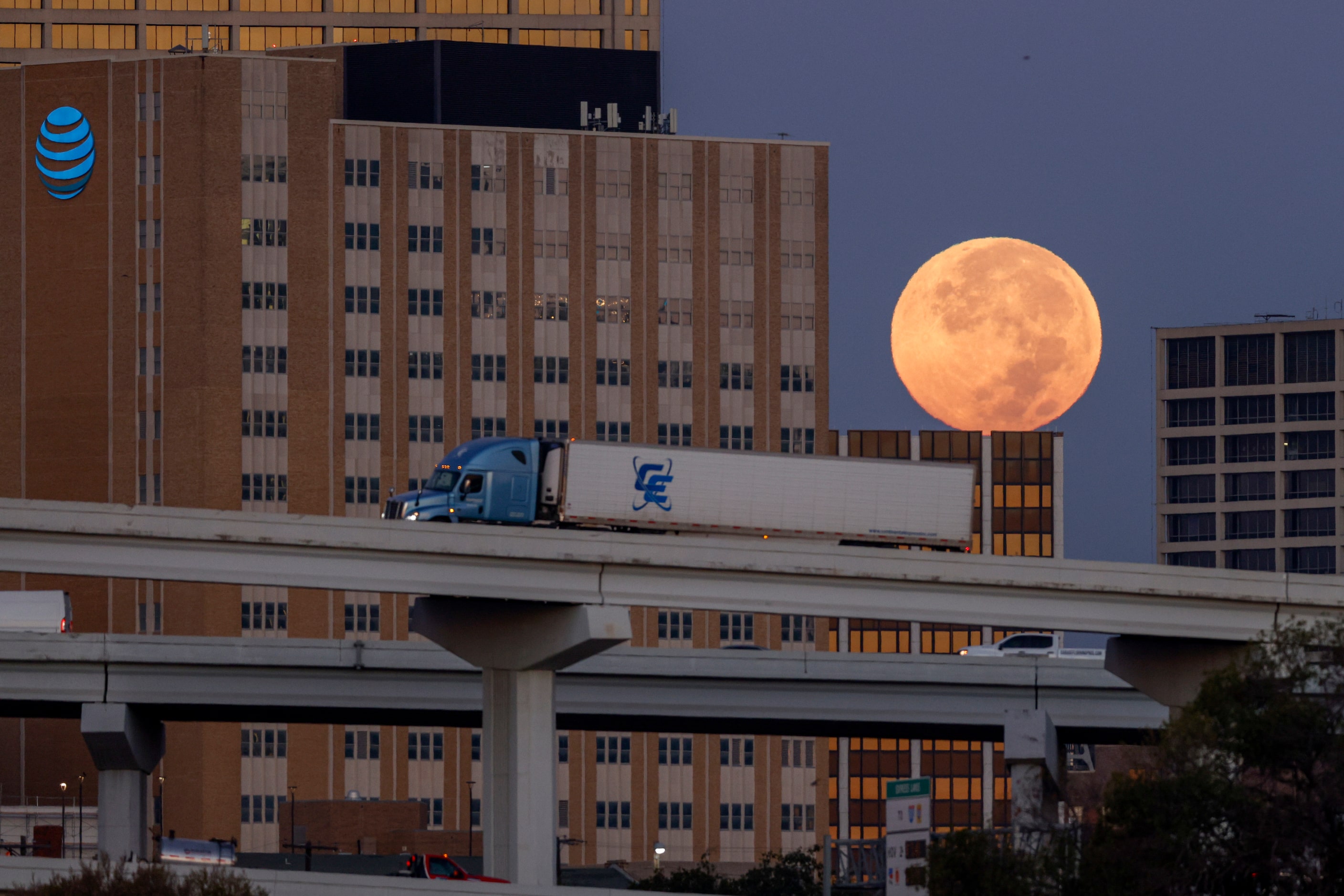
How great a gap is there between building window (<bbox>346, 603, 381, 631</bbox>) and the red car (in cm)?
8287

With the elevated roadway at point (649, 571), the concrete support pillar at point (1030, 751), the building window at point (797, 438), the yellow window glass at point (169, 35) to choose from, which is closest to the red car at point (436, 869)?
the elevated roadway at point (649, 571)

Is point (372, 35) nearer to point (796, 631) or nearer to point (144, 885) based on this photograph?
point (796, 631)

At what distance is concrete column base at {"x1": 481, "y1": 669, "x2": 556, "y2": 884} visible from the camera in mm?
63844

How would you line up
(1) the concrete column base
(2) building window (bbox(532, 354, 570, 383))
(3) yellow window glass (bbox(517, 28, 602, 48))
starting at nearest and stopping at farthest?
(1) the concrete column base < (2) building window (bbox(532, 354, 570, 383)) < (3) yellow window glass (bbox(517, 28, 602, 48))

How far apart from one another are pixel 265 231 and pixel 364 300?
27.0 ft

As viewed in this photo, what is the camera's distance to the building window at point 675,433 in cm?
16138

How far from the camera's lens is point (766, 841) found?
6166 inches

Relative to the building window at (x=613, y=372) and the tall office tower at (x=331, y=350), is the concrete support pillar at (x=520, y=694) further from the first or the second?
the building window at (x=613, y=372)

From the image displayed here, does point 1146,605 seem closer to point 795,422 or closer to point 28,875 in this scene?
point 28,875

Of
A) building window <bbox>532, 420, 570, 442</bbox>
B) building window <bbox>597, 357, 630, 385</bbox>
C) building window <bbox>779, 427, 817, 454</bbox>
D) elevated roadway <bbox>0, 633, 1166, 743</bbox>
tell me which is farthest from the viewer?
building window <bbox>779, 427, 817, 454</bbox>

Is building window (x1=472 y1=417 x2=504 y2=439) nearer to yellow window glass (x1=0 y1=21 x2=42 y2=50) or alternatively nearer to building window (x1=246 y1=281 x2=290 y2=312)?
building window (x1=246 y1=281 x2=290 y2=312)

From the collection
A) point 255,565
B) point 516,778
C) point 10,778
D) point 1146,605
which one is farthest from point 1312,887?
point 10,778

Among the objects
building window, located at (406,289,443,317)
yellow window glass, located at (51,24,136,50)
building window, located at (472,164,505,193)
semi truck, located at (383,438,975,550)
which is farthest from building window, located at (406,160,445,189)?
semi truck, located at (383,438,975,550)

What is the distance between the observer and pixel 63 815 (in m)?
127
